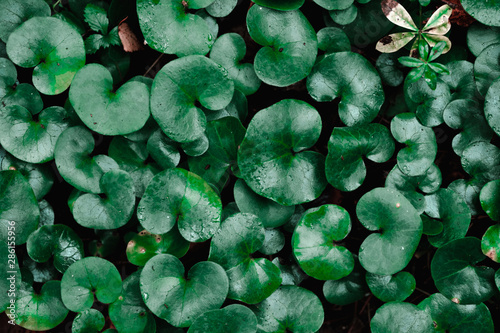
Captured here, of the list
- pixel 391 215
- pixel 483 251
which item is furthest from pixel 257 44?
pixel 483 251

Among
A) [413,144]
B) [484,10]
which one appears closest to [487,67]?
[484,10]

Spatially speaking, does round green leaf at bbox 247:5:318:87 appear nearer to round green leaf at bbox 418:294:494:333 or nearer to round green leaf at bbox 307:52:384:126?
round green leaf at bbox 307:52:384:126

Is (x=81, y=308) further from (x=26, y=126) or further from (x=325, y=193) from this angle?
(x=325, y=193)

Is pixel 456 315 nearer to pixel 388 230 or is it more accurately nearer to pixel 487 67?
pixel 388 230

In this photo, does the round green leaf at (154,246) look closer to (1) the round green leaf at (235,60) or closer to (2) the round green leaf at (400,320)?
(1) the round green leaf at (235,60)

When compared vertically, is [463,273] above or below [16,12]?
below

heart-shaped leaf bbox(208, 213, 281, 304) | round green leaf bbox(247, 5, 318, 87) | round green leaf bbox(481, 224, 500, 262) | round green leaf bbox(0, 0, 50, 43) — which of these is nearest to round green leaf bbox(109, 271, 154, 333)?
heart-shaped leaf bbox(208, 213, 281, 304)

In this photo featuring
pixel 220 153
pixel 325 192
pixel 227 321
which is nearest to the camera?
pixel 227 321

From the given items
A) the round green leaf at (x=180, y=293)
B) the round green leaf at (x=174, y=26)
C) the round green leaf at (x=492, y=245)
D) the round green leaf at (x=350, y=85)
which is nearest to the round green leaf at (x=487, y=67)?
the round green leaf at (x=350, y=85)
